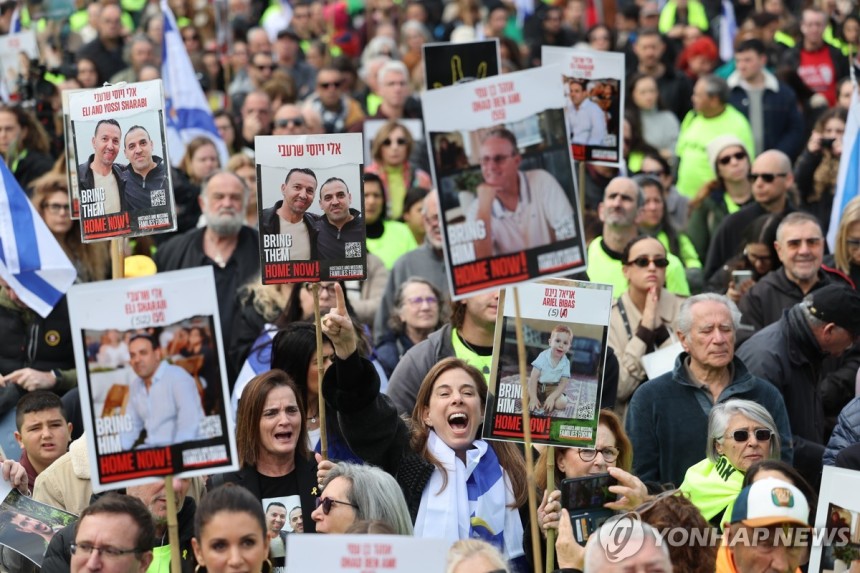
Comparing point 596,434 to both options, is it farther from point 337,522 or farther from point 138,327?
point 138,327

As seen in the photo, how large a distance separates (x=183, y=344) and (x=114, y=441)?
40cm

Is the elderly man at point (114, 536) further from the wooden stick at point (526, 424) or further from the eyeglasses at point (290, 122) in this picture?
the eyeglasses at point (290, 122)

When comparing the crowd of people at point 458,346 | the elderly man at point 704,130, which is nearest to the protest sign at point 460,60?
the crowd of people at point 458,346

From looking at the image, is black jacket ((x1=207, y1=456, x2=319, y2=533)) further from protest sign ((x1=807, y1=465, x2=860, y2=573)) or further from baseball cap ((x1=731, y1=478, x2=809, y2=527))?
protest sign ((x1=807, y1=465, x2=860, y2=573))

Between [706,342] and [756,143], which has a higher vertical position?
[756,143]

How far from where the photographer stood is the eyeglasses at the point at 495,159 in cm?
567

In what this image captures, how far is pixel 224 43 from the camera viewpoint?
19328 millimetres

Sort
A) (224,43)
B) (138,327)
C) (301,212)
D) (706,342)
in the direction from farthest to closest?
1. (224,43)
2. (706,342)
3. (301,212)
4. (138,327)

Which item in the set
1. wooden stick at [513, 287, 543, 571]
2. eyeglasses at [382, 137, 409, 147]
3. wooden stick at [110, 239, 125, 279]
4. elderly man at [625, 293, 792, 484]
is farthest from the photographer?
wooden stick at [513, 287, 543, 571]

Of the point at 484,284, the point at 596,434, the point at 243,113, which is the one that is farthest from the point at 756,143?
the point at 484,284

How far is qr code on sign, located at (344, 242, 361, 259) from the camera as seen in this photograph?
22.3ft

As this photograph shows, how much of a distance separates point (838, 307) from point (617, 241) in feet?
6.89

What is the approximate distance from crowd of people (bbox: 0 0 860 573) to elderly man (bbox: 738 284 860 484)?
16mm

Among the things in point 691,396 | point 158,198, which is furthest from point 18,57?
point 691,396
